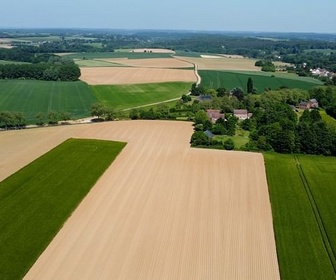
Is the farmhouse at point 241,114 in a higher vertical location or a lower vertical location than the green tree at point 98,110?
lower

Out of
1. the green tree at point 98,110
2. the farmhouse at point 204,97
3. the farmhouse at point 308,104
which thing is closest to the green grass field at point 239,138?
the farmhouse at point 204,97

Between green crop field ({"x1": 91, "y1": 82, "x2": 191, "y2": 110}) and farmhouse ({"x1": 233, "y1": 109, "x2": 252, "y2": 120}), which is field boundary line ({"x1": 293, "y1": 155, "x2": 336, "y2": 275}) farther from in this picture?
green crop field ({"x1": 91, "y1": 82, "x2": 191, "y2": 110})

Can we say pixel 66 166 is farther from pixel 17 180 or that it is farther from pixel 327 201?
pixel 327 201

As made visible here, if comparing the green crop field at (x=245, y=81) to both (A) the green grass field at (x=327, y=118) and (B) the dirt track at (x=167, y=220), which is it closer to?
(A) the green grass field at (x=327, y=118)

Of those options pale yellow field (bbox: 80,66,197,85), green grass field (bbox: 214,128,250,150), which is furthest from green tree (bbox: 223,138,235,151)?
pale yellow field (bbox: 80,66,197,85)

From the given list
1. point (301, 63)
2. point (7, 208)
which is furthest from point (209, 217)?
point (301, 63)

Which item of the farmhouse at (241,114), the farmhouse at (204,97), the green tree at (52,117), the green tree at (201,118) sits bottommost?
the farmhouse at (204,97)
